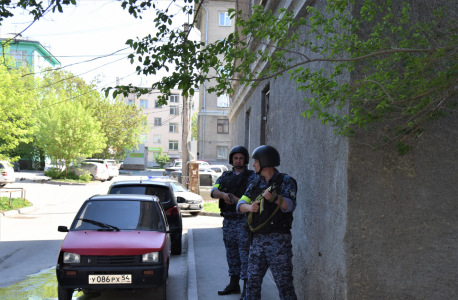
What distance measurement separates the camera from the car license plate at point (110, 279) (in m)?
5.58

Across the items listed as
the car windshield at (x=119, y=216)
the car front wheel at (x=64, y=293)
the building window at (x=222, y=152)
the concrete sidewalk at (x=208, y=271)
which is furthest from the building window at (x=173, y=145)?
the car front wheel at (x=64, y=293)

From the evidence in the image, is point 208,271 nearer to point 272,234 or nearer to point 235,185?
point 235,185

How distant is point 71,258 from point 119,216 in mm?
1124

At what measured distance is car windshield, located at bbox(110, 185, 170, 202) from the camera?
29.2 ft

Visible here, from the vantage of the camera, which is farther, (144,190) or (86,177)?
(86,177)

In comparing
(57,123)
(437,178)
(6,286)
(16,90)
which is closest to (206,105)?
(57,123)

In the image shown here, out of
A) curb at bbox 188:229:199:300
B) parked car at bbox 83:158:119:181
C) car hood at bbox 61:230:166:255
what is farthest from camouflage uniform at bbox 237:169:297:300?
parked car at bbox 83:158:119:181

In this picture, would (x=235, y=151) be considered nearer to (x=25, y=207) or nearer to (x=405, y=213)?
(x=405, y=213)

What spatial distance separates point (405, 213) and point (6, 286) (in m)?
6.01

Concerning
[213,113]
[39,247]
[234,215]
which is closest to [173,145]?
[213,113]

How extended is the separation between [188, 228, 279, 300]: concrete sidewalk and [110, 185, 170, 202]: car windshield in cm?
136

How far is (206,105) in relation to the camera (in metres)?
47.8

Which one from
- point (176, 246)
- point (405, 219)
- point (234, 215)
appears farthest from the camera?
point (176, 246)

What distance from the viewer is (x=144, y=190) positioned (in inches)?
356
